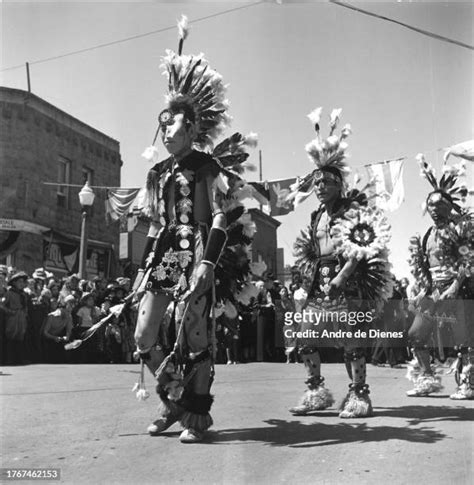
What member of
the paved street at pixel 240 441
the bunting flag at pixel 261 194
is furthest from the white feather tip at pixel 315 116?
the paved street at pixel 240 441

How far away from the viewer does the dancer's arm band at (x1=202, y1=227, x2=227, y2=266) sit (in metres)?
3.66

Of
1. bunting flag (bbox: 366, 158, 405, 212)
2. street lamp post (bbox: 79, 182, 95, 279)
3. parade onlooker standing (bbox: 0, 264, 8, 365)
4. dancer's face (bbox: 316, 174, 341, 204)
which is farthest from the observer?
street lamp post (bbox: 79, 182, 95, 279)

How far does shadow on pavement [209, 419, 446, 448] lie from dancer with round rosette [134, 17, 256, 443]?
0.29m

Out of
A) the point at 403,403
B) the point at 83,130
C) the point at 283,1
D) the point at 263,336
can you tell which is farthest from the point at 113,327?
the point at 83,130

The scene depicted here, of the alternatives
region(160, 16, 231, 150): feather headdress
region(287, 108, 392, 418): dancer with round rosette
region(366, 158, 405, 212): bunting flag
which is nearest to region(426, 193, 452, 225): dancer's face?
region(287, 108, 392, 418): dancer with round rosette

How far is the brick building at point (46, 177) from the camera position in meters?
15.3

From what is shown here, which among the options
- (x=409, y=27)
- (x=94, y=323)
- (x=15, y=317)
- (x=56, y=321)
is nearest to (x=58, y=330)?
(x=56, y=321)

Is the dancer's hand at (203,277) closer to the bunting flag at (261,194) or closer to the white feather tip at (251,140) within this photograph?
the bunting flag at (261,194)

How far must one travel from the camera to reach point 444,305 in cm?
575

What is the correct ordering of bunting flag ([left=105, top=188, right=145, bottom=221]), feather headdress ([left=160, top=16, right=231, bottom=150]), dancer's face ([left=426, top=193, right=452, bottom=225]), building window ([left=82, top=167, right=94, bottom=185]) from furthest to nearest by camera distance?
building window ([left=82, top=167, right=94, bottom=185]) → bunting flag ([left=105, top=188, right=145, bottom=221]) → dancer's face ([left=426, top=193, right=452, bottom=225]) → feather headdress ([left=160, top=16, right=231, bottom=150])

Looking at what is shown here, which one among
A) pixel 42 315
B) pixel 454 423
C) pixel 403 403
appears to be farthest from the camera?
pixel 42 315

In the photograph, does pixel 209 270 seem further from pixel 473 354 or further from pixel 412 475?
pixel 473 354

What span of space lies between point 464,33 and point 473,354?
3.35m

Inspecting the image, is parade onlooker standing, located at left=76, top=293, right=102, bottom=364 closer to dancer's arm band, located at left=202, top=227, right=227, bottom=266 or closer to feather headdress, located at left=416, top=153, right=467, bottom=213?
feather headdress, located at left=416, top=153, right=467, bottom=213
